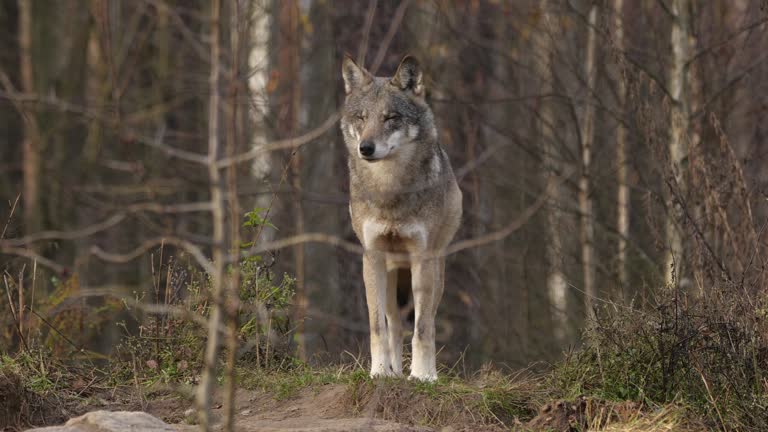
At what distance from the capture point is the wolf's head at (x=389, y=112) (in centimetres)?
736

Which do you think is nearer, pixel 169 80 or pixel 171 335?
pixel 171 335

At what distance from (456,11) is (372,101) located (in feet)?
29.5

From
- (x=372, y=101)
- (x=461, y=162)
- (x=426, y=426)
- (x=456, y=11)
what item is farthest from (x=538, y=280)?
(x=426, y=426)

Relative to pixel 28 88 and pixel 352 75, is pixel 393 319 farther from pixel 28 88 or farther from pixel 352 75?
pixel 28 88

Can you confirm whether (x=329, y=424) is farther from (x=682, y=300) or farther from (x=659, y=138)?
(x=659, y=138)

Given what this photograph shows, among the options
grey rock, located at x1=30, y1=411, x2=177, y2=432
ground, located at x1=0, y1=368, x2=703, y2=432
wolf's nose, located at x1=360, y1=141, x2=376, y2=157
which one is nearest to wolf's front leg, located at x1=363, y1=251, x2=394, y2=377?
ground, located at x1=0, y1=368, x2=703, y2=432

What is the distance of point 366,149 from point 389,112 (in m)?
0.48

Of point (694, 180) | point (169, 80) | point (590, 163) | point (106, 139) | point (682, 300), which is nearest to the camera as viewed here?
point (682, 300)

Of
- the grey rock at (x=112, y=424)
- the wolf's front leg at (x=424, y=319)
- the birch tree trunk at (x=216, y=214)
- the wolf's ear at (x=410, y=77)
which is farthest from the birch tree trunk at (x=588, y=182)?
the birch tree trunk at (x=216, y=214)

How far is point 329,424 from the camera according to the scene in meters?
5.70

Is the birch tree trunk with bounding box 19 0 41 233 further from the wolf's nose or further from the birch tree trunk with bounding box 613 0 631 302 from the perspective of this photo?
the wolf's nose

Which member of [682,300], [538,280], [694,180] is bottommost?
[538,280]

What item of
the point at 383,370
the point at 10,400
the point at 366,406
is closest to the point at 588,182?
the point at 383,370

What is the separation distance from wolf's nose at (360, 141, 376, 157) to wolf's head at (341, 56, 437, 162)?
0.08 meters
